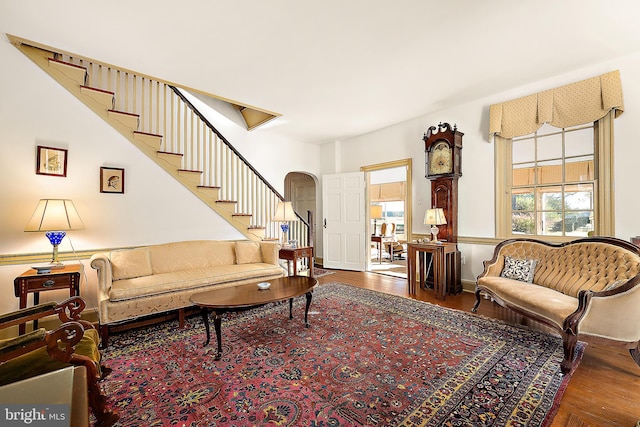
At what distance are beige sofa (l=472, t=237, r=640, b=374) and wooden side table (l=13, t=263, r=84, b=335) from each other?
419 cm

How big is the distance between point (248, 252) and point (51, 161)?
7.97ft

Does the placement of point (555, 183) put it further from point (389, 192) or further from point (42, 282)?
point (42, 282)

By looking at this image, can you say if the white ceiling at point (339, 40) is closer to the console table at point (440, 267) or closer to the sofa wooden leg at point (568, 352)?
the console table at point (440, 267)

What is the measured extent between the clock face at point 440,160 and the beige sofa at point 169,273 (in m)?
2.73

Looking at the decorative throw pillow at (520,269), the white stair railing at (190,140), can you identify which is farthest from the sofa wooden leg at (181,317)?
the decorative throw pillow at (520,269)

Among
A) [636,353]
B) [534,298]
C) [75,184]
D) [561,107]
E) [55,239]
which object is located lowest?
[636,353]

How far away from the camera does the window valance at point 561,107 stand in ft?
9.93

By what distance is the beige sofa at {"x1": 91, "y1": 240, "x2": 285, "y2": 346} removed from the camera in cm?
266

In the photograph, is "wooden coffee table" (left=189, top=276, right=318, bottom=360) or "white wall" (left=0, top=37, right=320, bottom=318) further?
"white wall" (left=0, top=37, right=320, bottom=318)

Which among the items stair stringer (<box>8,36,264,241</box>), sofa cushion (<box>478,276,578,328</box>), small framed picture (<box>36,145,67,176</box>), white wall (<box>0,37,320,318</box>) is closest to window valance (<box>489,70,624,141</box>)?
sofa cushion (<box>478,276,578,328</box>)

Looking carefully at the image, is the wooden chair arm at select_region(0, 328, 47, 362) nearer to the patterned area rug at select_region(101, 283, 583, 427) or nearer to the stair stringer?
the patterned area rug at select_region(101, 283, 583, 427)

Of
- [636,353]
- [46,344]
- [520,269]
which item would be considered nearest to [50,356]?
[46,344]

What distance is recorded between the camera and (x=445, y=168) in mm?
4246

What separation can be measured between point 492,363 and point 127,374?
8.95 feet
